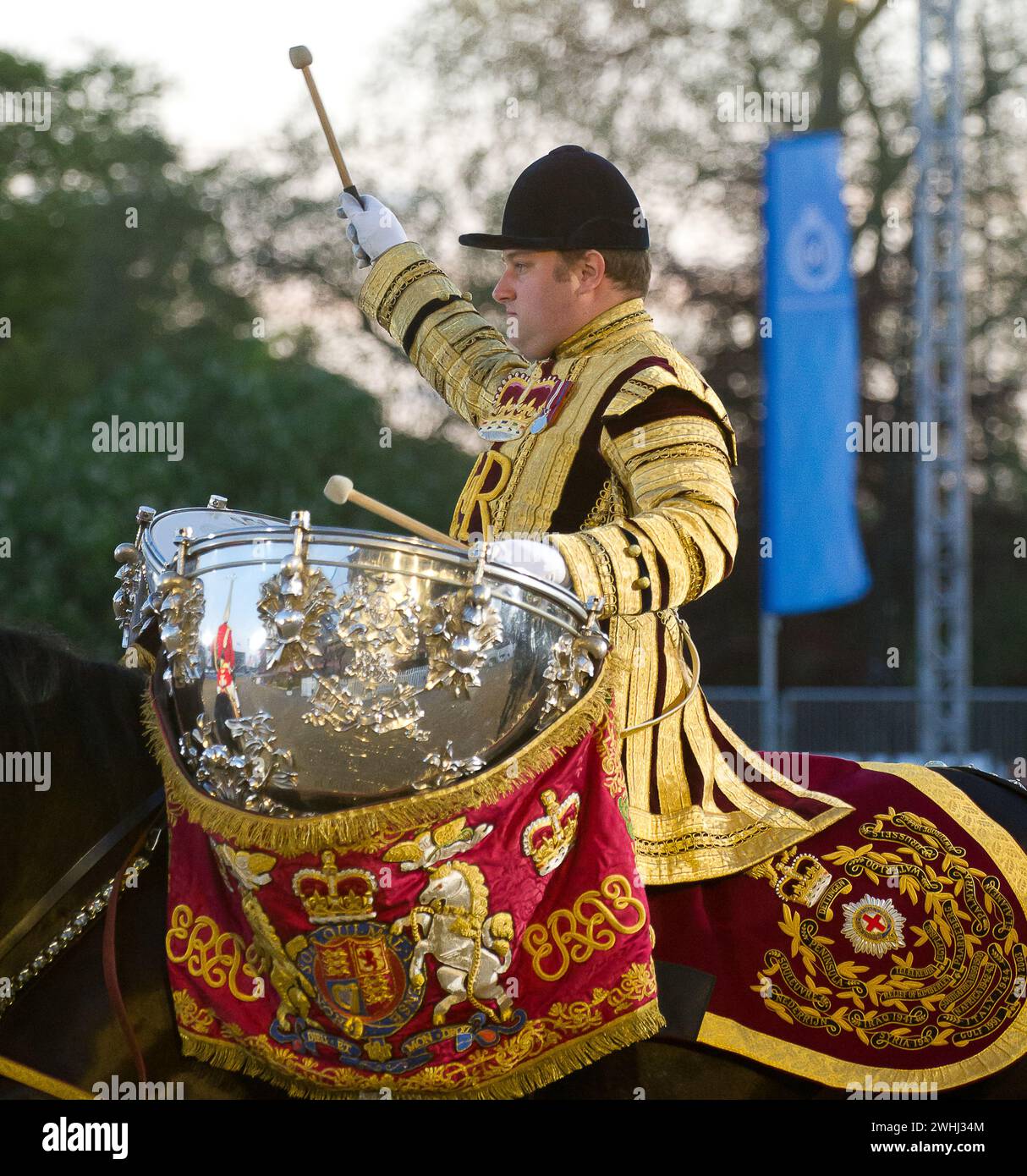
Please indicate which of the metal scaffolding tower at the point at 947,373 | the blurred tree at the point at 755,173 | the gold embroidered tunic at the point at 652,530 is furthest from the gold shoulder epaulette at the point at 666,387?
the blurred tree at the point at 755,173

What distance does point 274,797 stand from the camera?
2.25 metres

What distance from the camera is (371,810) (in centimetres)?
224

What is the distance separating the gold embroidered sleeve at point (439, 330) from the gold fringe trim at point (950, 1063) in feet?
4.16

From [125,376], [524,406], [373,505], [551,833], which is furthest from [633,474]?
[125,376]

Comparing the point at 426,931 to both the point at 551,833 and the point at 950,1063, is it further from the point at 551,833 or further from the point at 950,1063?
the point at 950,1063

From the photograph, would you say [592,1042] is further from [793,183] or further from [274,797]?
[793,183]

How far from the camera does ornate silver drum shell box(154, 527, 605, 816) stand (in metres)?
2.20

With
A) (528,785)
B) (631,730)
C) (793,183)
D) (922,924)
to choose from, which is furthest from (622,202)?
(793,183)

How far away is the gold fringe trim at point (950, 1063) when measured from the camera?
260cm

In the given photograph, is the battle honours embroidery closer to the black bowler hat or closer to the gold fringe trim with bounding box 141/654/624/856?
the gold fringe trim with bounding box 141/654/624/856

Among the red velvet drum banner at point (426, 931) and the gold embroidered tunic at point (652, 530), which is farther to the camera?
the gold embroidered tunic at point (652, 530)

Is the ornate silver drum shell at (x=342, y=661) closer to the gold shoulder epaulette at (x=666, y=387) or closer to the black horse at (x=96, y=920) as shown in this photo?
the black horse at (x=96, y=920)

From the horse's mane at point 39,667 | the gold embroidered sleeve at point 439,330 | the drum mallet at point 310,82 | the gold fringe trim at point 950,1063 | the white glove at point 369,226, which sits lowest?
the gold fringe trim at point 950,1063

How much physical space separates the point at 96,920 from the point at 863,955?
4.48 feet
